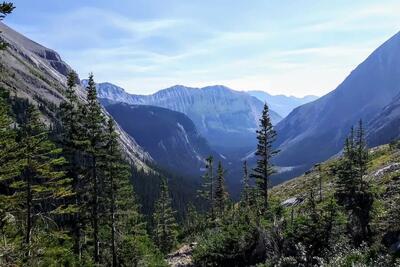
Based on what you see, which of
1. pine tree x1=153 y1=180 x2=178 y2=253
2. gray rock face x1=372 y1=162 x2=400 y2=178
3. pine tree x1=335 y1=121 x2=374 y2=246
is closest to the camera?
pine tree x1=335 y1=121 x2=374 y2=246

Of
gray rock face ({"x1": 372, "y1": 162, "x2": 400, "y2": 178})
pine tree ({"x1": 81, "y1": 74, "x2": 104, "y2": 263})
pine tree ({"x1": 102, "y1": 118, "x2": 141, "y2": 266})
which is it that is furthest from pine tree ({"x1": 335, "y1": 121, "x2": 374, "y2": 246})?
gray rock face ({"x1": 372, "y1": 162, "x2": 400, "y2": 178})

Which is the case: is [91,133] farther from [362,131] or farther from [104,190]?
[362,131]

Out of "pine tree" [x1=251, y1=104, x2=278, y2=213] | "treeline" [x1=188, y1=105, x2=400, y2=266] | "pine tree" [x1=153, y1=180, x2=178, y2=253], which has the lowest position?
"pine tree" [x1=153, y1=180, x2=178, y2=253]

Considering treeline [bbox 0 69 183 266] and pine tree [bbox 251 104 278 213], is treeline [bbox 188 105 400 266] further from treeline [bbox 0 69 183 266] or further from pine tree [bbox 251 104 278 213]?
→ pine tree [bbox 251 104 278 213]

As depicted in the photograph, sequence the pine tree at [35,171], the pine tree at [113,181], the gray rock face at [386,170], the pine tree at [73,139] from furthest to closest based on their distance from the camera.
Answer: the gray rock face at [386,170] < the pine tree at [113,181] < the pine tree at [73,139] < the pine tree at [35,171]

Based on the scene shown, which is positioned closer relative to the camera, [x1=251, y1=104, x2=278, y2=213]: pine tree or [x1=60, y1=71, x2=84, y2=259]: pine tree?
[x1=60, y1=71, x2=84, y2=259]: pine tree

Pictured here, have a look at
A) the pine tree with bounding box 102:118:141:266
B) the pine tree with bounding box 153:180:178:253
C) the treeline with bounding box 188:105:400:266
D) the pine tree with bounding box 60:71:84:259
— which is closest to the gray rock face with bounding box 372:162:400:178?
the treeline with bounding box 188:105:400:266

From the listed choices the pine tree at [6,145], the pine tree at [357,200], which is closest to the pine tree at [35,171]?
the pine tree at [6,145]

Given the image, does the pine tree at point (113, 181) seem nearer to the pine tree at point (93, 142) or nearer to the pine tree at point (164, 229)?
the pine tree at point (93, 142)

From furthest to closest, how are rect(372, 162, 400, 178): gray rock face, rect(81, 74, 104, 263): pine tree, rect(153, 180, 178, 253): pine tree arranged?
rect(153, 180, 178, 253): pine tree
rect(372, 162, 400, 178): gray rock face
rect(81, 74, 104, 263): pine tree

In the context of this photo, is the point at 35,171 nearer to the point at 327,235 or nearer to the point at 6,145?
the point at 6,145

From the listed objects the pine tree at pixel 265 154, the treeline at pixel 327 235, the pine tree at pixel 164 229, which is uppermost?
the pine tree at pixel 265 154

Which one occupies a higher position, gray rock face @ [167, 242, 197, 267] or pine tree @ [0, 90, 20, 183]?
pine tree @ [0, 90, 20, 183]

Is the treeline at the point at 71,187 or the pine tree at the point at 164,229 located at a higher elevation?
the treeline at the point at 71,187
